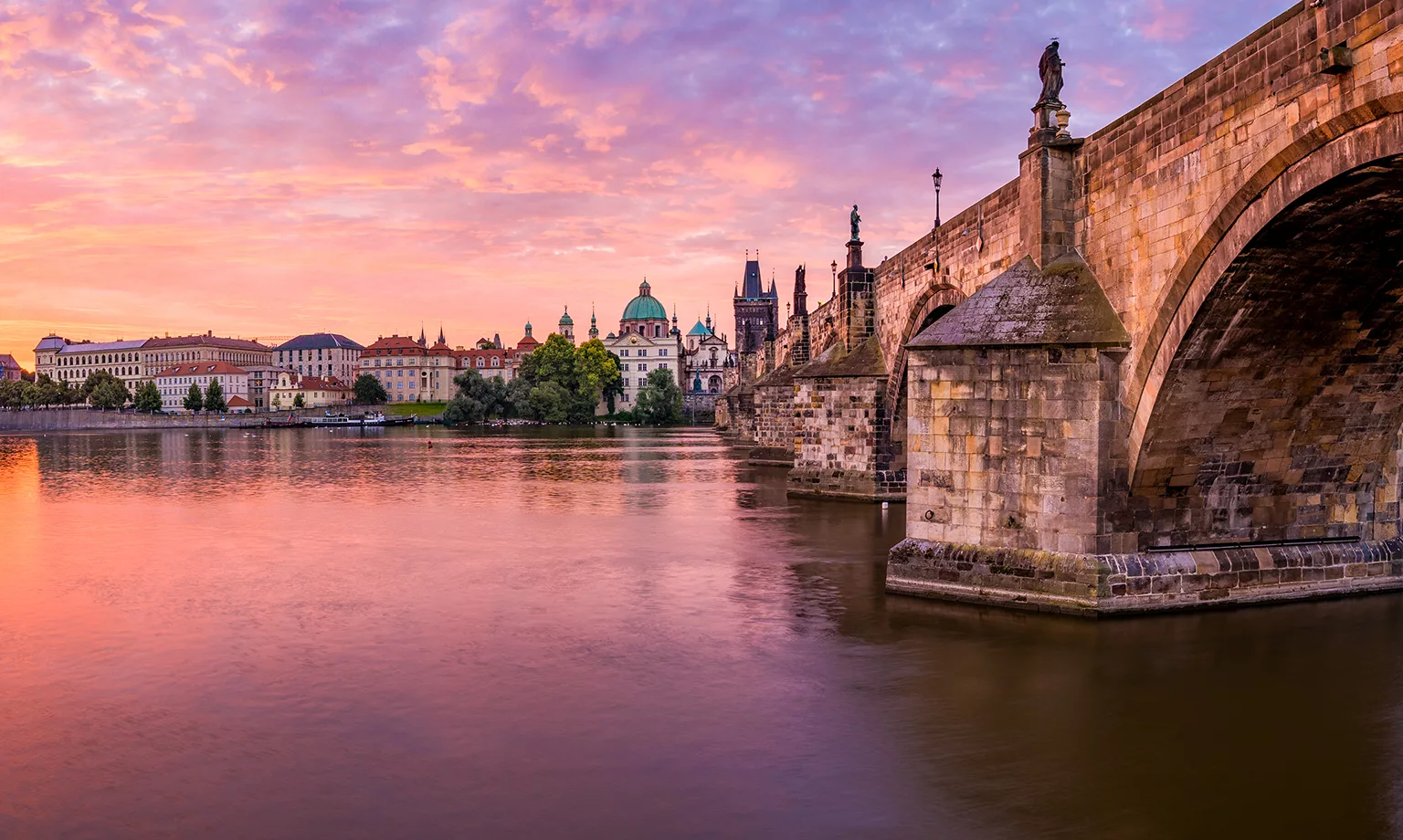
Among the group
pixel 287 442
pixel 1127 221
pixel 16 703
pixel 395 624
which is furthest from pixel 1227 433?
pixel 287 442

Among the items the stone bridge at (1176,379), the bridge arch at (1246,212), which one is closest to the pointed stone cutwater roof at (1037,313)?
the stone bridge at (1176,379)

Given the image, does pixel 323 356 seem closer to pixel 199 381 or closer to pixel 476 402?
pixel 199 381

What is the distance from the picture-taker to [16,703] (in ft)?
34.5

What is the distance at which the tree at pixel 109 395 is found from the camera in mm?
141875

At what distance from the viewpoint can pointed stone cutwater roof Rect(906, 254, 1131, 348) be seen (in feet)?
44.0

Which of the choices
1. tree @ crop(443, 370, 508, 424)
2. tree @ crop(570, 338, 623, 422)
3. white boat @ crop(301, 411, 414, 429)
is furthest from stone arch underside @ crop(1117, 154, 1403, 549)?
white boat @ crop(301, 411, 414, 429)

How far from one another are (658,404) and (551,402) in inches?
607

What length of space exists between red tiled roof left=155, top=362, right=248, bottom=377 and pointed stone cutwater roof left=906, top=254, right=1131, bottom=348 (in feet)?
567

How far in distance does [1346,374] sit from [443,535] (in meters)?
17.5

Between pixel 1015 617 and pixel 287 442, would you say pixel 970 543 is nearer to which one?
pixel 1015 617

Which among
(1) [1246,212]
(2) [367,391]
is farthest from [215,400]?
(1) [1246,212]

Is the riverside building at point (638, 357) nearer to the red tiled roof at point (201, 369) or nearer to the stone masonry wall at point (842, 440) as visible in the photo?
the red tiled roof at point (201, 369)

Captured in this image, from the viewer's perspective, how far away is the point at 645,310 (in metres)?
178

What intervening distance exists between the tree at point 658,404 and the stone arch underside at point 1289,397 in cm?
10813
